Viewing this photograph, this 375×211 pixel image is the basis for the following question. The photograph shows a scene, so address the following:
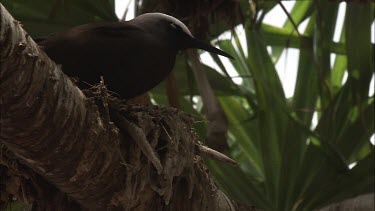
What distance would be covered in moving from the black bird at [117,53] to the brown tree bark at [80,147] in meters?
0.24

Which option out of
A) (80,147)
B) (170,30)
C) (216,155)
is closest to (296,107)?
(170,30)

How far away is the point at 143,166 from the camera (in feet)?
5.59

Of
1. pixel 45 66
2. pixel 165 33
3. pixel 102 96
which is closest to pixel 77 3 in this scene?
pixel 165 33

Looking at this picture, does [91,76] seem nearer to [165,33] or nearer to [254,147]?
[165,33]

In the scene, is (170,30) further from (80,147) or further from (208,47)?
(80,147)

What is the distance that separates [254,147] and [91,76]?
1699 mm

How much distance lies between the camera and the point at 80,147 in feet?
5.15

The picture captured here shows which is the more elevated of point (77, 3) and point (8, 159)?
point (77, 3)

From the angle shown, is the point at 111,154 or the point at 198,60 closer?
the point at 111,154

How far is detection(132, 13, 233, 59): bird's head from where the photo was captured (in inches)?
89.8

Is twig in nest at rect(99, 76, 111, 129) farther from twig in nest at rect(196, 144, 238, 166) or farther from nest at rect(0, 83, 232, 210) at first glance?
twig in nest at rect(196, 144, 238, 166)

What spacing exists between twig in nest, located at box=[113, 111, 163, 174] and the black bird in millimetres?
315

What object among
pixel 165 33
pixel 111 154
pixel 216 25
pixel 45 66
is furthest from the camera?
pixel 216 25

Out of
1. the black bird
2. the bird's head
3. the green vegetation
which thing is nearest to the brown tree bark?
the black bird
